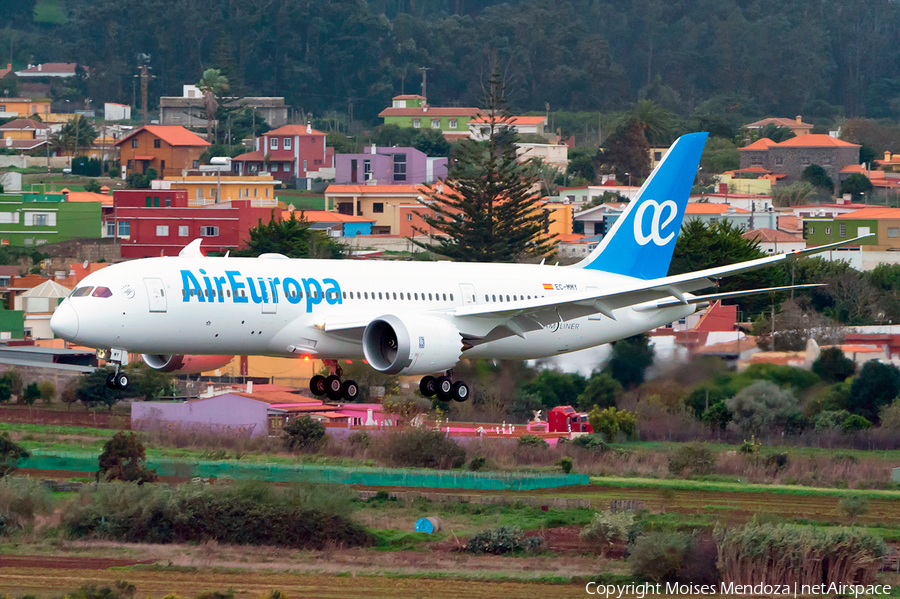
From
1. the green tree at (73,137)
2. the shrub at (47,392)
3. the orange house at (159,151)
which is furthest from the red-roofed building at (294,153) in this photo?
the shrub at (47,392)

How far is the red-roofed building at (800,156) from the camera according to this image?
17612 cm

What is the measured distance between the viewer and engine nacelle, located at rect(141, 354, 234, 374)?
3872 centimetres

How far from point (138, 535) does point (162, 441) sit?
2169cm

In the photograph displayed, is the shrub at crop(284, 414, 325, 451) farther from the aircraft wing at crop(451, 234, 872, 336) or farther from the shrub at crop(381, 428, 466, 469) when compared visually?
the aircraft wing at crop(451, 234, 872, 336)

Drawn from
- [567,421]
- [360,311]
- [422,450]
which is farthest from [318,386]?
[567,421]

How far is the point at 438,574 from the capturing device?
41.7 meters

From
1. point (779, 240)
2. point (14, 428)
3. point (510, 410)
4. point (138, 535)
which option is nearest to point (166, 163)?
point (779, 240)

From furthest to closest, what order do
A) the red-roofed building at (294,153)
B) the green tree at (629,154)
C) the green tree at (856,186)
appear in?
the red-roofed building at (294,153) → the green tree at (629,154) → the green tree at (856,186)

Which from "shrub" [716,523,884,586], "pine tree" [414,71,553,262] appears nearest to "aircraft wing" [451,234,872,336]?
"shrub" [716,523,884,586]

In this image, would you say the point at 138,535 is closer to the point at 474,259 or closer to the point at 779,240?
the point at 474,259

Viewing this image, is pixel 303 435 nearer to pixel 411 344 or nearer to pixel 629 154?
pixel 411 344

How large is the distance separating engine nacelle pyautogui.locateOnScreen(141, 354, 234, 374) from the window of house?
123 m

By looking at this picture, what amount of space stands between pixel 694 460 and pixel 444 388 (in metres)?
25.9

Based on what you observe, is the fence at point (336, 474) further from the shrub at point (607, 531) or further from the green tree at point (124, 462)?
the shrub at point (607, 531)
